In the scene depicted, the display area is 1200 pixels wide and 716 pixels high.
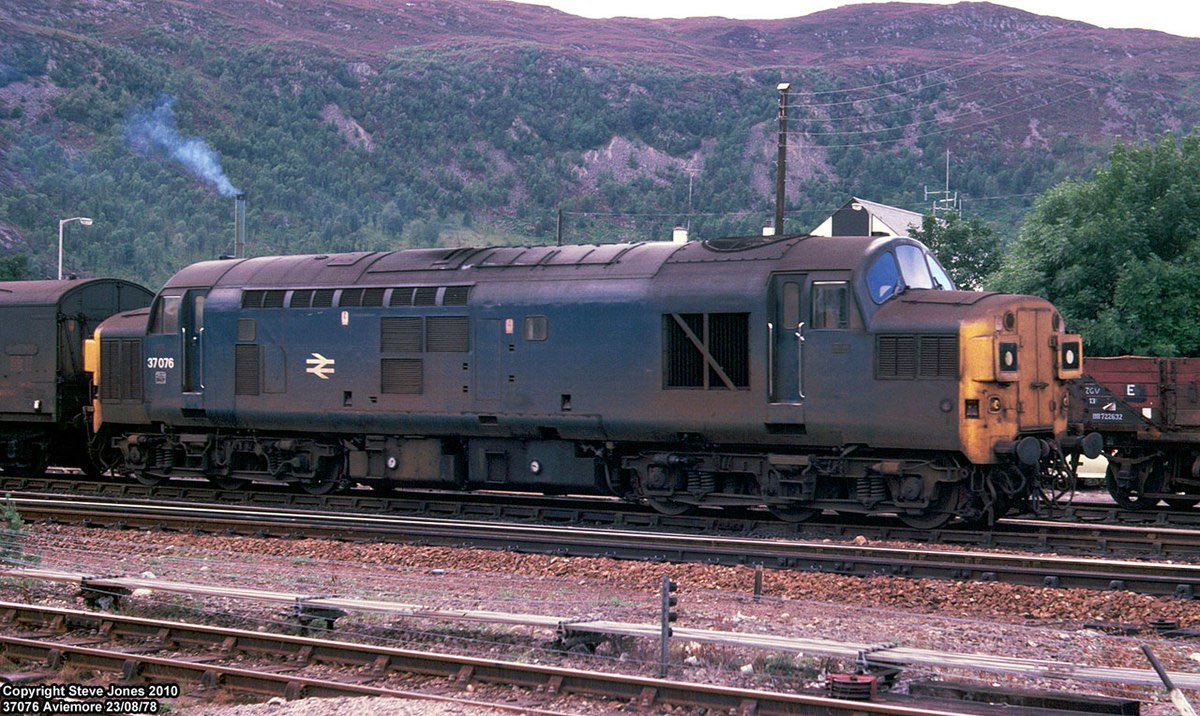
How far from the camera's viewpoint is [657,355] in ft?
57.7

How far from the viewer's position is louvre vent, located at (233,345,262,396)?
69.7 ft

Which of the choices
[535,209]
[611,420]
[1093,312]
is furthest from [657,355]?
[535,209]

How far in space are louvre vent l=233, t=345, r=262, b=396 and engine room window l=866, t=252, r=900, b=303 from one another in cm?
1075

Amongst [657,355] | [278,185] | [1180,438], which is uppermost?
[278,185]

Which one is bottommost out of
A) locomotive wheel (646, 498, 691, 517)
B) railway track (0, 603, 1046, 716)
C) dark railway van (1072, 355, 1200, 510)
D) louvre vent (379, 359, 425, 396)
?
railway track (0, 603, 1046, 716)

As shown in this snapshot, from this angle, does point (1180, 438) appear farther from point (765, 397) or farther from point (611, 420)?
point (611, 420)

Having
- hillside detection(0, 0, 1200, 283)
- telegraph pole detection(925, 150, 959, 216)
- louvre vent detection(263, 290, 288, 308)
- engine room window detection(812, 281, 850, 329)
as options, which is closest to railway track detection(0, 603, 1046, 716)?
engine room window detection(812, 281, 850, 329)

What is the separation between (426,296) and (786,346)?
20.3 ft

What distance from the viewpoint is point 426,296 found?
1972 centimetres

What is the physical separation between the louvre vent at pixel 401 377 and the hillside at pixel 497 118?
53.6 meters

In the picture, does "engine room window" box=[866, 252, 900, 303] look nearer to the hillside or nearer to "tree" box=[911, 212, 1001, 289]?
"tree" box=[911, 212, 1001, 289]

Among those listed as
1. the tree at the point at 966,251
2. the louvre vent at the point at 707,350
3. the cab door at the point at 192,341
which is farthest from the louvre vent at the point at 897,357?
the tree at the point at 966,251

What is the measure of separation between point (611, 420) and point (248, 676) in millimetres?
8846

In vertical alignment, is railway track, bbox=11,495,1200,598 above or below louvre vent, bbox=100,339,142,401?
below
